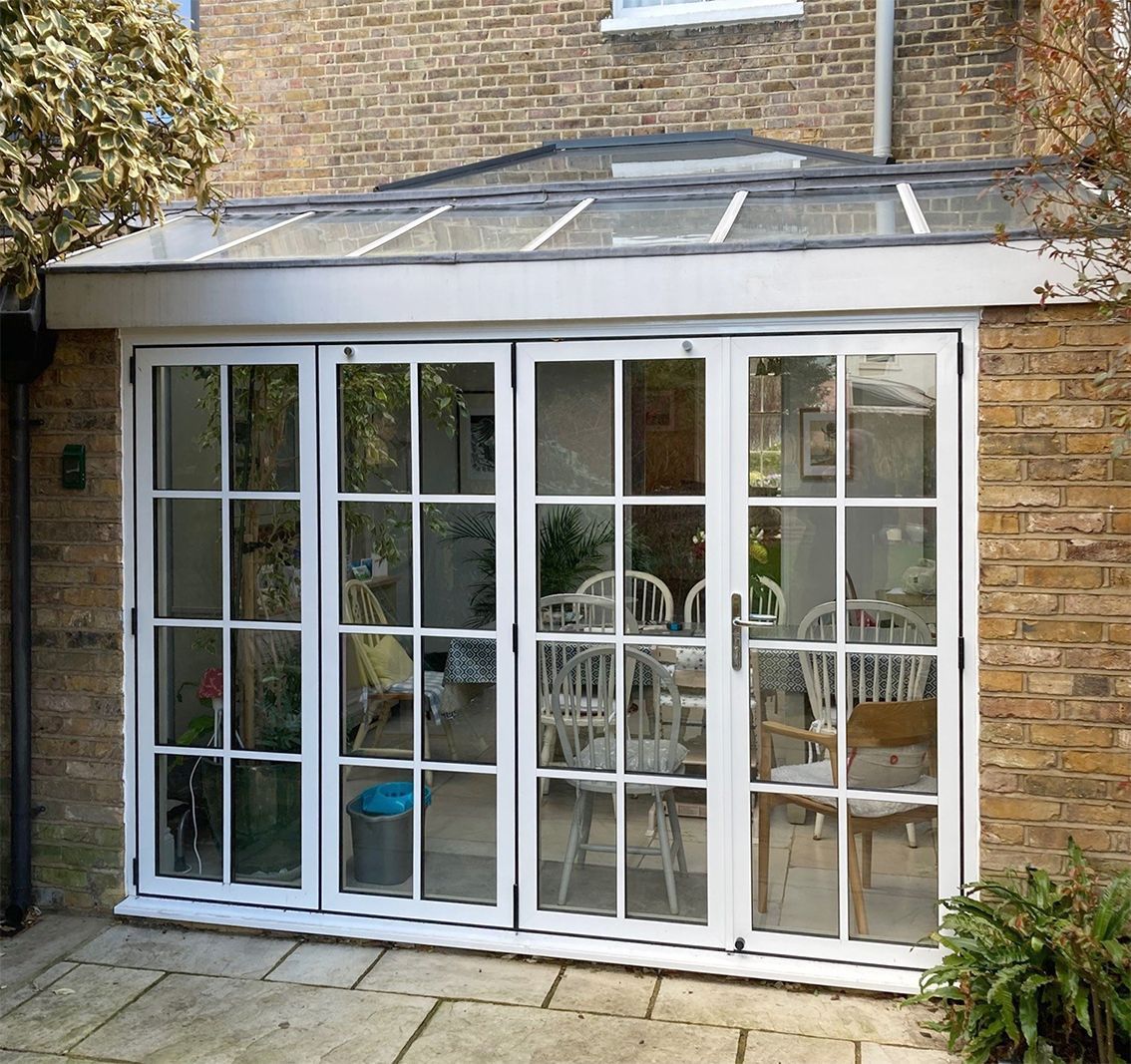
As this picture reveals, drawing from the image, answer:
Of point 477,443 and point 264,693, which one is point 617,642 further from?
point 264,693

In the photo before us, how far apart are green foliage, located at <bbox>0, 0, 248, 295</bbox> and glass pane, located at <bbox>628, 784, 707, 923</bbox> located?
2659mm

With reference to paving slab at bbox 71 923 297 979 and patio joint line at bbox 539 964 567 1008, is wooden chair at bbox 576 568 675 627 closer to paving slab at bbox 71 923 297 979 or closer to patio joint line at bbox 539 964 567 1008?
patio joint line at bbox 539 964 567 1008

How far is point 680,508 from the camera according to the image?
3.99m

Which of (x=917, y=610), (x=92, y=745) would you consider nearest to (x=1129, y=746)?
(x=917, y=610)

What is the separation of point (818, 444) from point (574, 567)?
0.95 meters

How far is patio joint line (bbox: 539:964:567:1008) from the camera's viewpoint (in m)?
3.77

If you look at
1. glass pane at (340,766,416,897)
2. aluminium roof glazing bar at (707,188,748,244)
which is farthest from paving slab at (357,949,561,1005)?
aluminium roof glazing bar at (707,188,748,244)

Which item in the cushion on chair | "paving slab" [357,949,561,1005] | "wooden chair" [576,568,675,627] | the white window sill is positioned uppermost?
the white window sill

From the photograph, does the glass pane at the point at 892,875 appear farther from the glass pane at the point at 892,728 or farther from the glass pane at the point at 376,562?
the glass pane at the point at 376,562

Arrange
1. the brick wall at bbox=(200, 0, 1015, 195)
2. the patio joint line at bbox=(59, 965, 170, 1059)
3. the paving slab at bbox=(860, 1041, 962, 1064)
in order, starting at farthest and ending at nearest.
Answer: the brick wall at bbox=(200, 0, 1015, 195)
the patio joint line at bbox=(59, 965, 170, 1059)
the paving slab at bbox=(860, 1041, 962, 1064)

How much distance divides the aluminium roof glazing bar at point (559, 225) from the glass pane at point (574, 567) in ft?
3.11

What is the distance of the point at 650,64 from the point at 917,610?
4.35 metres

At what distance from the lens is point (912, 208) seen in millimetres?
4195

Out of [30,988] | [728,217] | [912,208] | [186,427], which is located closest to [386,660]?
[186,427]
